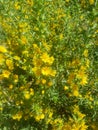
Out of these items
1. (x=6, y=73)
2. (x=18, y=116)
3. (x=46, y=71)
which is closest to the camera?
→ (x=46, y=71)

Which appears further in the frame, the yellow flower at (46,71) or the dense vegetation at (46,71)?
the dense vegetation at (46,71)

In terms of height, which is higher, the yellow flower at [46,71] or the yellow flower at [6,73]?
the yellow flower at [6,73]

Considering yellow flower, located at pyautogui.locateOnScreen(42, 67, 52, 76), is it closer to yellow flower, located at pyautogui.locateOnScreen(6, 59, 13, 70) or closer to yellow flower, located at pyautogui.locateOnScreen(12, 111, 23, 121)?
yellow flower, located at pyautogui.locateOnScreen(6, 59, 13, 70)

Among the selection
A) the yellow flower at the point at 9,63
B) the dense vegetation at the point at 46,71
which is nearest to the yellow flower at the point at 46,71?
the dense vegetation at the point at 46,71

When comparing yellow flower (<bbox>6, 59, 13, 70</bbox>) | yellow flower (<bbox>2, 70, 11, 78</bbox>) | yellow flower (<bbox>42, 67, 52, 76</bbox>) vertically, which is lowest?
yellow flower (<bbox>42, 67, 52, 76</bbox>)

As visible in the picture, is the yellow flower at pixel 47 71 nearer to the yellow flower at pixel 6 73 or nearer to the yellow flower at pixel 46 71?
the yellow flower at pixel 46 71

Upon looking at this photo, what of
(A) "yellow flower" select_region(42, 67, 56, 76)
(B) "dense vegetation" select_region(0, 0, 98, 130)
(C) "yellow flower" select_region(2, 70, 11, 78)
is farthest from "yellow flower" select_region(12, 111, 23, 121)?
(A) "yellow flower" select_region(42, 67, 56, 76)

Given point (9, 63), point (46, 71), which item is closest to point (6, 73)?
point (9, 63)

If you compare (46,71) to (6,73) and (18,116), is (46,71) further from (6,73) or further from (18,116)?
(18,116)

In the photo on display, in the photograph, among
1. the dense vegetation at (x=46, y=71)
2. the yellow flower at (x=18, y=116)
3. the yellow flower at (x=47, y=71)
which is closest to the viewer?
the yellow flower at (x=47, y=71)

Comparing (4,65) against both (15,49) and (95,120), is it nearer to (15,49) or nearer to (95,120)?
(15,49)

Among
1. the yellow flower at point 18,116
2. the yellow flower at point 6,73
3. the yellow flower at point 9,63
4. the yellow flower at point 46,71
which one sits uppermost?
the yellow flower at point 9,63

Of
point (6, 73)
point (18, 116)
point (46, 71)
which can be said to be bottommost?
point (18, 116)

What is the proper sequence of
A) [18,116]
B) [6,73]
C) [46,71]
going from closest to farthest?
1. [46,71]
2. [6,73]
3. [18,116]
